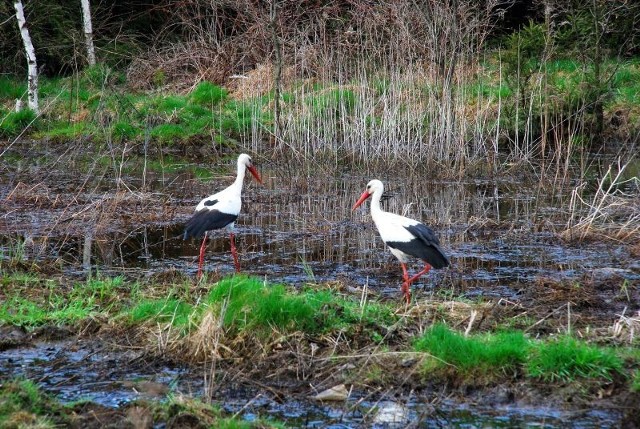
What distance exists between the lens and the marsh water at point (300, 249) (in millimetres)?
4988

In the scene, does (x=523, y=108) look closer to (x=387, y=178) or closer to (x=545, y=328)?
(x=387, y=178)

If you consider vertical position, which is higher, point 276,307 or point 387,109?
point 387,109

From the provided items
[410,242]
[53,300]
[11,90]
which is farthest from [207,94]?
[53,300]

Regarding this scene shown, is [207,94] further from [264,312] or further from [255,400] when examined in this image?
[255,400]

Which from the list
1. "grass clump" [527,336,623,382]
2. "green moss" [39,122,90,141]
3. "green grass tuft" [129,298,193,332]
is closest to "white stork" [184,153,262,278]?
"green grass tuft" [129,298,193,332]

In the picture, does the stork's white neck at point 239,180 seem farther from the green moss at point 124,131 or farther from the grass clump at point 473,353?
the green moss at point 124,131

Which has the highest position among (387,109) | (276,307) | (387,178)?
(387,109)

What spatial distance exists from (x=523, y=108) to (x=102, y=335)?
11384mm

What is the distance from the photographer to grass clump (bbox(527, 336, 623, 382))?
16.6 ft

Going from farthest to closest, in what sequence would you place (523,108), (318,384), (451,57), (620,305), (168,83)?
(168,83) < (523,108) < (451,57) < (620,305) < (318,384)

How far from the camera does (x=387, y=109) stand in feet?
43.8

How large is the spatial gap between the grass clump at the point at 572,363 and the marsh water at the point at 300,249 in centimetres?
27

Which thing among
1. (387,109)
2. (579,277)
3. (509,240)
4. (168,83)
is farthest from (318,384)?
(168,83)

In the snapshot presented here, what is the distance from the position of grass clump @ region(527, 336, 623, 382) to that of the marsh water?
→ 0.27m
